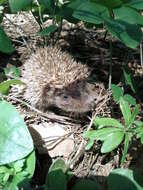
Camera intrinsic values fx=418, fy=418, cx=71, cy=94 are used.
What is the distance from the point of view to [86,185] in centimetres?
142

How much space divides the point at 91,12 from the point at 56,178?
0.57m

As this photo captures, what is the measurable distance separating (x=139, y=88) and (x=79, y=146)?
40 centimetres

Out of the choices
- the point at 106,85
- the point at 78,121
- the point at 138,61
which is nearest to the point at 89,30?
the point at 138,61

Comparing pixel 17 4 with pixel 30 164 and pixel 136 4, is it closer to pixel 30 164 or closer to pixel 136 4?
pixel 136 4

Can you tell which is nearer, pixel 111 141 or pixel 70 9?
pixel 111 141

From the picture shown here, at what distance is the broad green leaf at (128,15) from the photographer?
1.38m

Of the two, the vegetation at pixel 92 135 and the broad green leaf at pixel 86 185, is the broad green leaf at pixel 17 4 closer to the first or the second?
the vegetation at pixel 92 135

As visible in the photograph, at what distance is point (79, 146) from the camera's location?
156 centimetres

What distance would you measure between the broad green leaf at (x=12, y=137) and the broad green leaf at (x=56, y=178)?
116 mm

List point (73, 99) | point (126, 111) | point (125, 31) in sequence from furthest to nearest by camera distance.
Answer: point (73, 99), point (126, 111), point (125, 31)

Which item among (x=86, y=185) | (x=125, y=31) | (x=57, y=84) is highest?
(x=125, y=31)

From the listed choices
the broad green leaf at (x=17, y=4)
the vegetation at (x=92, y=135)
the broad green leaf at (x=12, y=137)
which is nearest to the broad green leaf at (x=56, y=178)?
the vegetation at (x=92, y=135)

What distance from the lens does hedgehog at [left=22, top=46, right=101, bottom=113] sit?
1.56 m

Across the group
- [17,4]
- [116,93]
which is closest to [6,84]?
[17,4]
